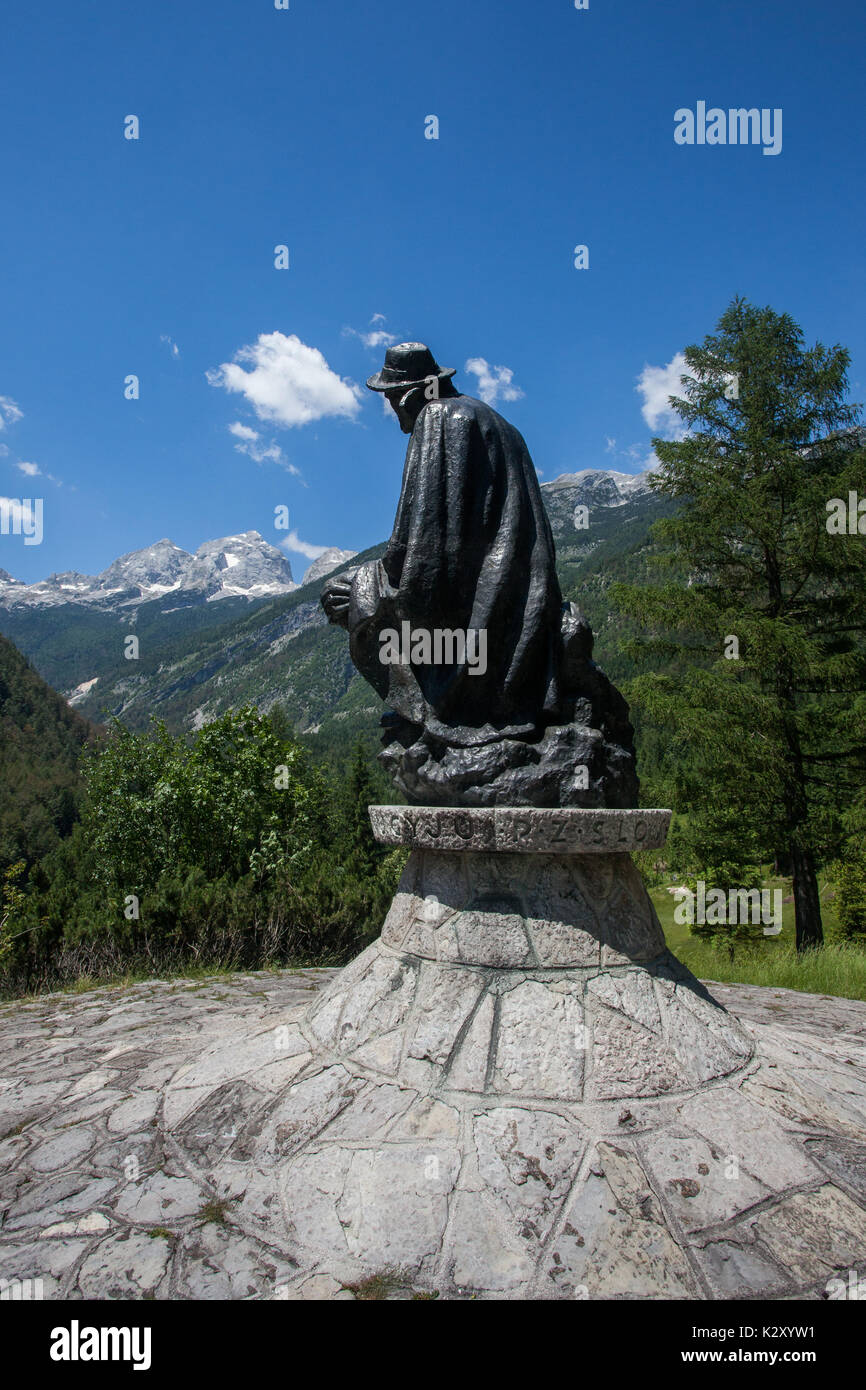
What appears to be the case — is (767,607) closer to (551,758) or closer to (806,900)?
(806,900)

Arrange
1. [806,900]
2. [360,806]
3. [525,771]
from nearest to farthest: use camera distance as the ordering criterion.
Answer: [525,771] < [806,900] < [360,806]

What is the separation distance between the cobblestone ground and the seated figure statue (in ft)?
4.78

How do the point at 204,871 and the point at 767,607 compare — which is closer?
the point at 767,607

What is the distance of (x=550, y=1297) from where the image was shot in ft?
7.52

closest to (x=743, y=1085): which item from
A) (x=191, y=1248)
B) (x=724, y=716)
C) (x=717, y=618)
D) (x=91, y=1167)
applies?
(x=191, y=1248)

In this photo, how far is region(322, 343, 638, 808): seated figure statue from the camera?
11.8 feet

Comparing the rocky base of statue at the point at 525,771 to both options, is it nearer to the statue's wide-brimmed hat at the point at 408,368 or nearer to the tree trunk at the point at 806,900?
the statue's wide-brimmed hat at the point at 408,368

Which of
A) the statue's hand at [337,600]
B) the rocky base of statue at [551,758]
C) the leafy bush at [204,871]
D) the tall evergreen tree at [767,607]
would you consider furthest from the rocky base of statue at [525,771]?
the tall evergreen tree at [767,607]

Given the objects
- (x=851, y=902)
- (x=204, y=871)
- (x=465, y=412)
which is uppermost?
(x=465, y=412)

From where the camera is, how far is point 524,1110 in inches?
117

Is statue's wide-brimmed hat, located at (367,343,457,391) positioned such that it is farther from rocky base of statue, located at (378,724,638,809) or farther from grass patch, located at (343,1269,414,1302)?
grass patch, located at (343,1269,414,1302)

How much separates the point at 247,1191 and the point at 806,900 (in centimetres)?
1107

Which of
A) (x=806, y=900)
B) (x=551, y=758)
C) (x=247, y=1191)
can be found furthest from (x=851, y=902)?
(x=247, y=1191)
